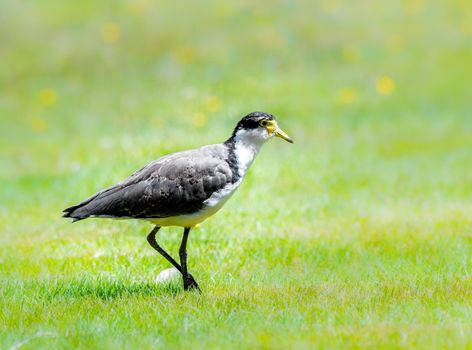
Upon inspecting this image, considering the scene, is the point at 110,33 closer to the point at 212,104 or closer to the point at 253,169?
the point at 212,104

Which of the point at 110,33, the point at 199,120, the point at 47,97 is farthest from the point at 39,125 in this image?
the point at 110,33

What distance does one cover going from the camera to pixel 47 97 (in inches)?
709

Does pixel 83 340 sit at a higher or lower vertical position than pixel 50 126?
lower

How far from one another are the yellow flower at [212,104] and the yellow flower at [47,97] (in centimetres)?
343

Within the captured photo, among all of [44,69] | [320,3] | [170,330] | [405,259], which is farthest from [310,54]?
[170,330]

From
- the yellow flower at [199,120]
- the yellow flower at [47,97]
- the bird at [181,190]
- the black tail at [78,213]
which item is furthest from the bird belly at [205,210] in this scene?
the yellow flower at [47,97]

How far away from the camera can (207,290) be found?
7129 millimetres

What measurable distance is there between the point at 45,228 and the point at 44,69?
10.1 meters

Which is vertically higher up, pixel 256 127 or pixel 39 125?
pixel 39 125

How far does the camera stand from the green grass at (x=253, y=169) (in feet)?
20.1

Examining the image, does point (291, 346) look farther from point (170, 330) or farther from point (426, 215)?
point (426, 215)

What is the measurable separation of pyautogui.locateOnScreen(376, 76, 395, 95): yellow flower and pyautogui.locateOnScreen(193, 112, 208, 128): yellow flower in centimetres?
441

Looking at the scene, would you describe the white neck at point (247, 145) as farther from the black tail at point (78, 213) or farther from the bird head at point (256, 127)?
the black tail at point (78, 213)

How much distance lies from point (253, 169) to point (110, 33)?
32.5 ft
